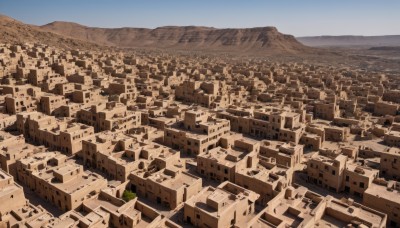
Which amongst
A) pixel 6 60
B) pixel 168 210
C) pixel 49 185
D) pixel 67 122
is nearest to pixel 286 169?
pixel 168 210

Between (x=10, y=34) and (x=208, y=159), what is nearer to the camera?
(x=208, y=159)

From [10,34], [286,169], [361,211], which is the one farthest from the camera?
[10,34]

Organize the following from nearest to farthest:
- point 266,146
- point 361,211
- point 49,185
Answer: point 361,211
point 49,185
point 266,146

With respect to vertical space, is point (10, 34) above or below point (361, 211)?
above

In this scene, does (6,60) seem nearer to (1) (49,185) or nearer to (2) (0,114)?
(2) (0,114)

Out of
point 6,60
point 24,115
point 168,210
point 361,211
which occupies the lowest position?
point 168,210

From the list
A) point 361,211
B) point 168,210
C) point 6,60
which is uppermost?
point 6,60

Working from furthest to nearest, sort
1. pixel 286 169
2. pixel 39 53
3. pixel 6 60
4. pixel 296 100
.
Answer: pixel 39 53
pixel 6 60
pixel 296 100
pixel 286 169

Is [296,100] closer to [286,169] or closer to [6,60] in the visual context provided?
[286,169]

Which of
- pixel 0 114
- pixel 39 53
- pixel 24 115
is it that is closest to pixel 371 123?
pixel 24 115
